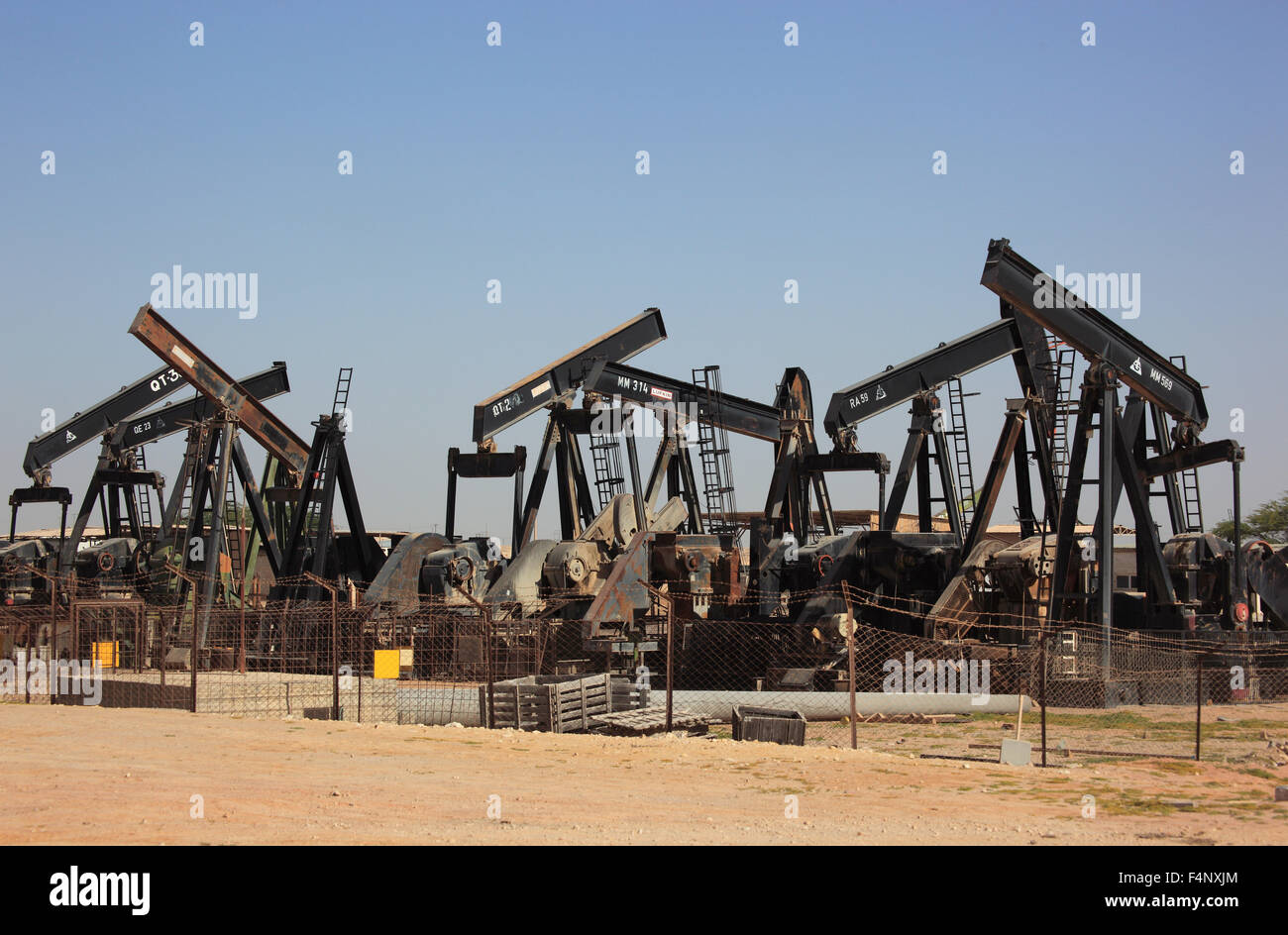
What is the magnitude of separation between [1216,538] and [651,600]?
913cm

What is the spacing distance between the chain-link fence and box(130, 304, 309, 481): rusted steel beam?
16.3 ft

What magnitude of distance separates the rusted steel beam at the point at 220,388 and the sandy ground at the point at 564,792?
41.1 feet

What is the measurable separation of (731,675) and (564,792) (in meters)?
11.5

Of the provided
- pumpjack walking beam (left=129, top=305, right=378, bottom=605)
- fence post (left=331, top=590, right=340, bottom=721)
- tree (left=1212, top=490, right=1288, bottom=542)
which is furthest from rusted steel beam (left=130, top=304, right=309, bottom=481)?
tree (left=1212, top=490, right=1288, bottom=542)

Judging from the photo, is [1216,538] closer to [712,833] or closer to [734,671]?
[734,671]

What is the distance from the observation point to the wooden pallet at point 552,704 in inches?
551

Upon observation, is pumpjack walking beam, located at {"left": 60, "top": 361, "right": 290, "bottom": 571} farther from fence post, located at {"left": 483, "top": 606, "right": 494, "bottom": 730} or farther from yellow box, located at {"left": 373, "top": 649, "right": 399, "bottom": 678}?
fence post, located at {"left": 483, "top": 606, "right": 494, "bottom": 730}

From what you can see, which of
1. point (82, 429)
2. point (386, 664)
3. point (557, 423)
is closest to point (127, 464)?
point (82, 429)

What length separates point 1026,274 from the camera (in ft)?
63.2

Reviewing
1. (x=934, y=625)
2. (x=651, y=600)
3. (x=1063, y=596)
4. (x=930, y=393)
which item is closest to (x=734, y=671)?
(x=651, y=600)

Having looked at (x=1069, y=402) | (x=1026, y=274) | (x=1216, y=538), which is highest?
(x=1026, y=274)

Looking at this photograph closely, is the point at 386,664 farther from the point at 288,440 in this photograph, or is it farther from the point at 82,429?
the point at 82,429

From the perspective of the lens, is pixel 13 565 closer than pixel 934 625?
No
